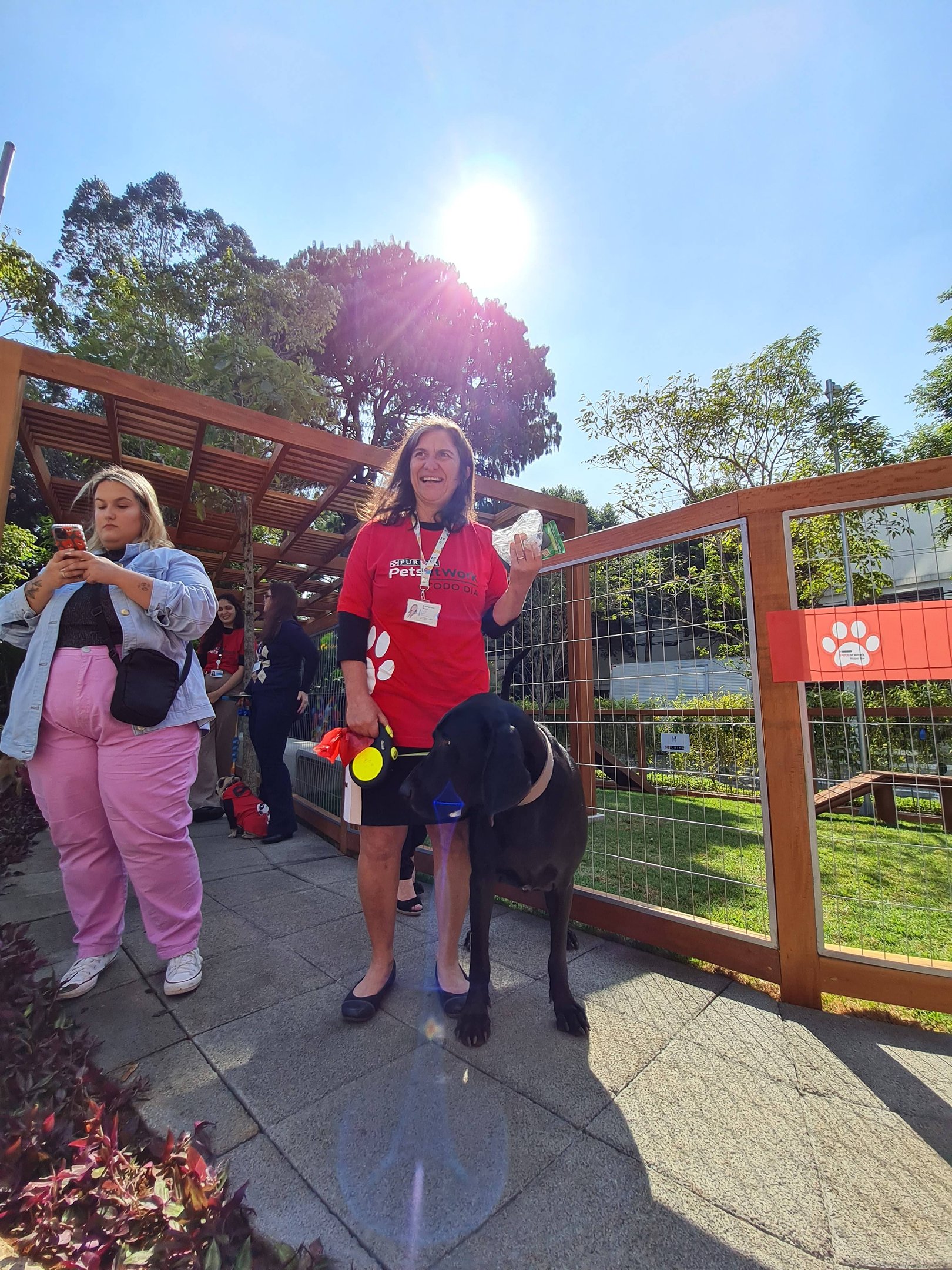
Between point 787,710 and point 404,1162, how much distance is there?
1724 millimetres

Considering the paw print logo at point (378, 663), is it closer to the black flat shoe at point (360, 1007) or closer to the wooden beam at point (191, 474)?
the black flat shoe at point (360, 1007)

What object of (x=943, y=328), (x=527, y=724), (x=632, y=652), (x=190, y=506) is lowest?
(x=527, y=724)

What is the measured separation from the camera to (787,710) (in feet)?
6.51

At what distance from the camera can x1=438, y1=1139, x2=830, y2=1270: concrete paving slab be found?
102cm

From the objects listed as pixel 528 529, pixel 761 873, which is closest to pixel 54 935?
pixel 528 529

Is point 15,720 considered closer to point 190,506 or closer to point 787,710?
point 787,710

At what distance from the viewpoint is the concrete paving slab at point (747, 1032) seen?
1.59 metres

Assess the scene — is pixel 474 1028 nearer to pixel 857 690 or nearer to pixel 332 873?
pixel 857 690

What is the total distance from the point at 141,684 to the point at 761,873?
329 centimetres

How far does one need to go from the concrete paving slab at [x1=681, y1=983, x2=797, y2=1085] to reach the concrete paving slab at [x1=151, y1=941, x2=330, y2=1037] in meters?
1.32

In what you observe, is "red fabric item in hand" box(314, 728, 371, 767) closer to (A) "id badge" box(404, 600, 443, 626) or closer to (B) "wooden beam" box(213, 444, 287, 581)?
(A) "id badge" box(404, 600, 443, 626)

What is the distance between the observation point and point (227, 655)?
4.88 meters

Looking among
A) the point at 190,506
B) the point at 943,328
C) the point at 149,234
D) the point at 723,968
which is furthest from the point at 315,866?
the point at 149,234

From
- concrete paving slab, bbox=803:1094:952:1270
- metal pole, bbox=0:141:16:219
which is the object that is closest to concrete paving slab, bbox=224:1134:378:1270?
concrete paving slab, bbox=803:1094:952:1270
